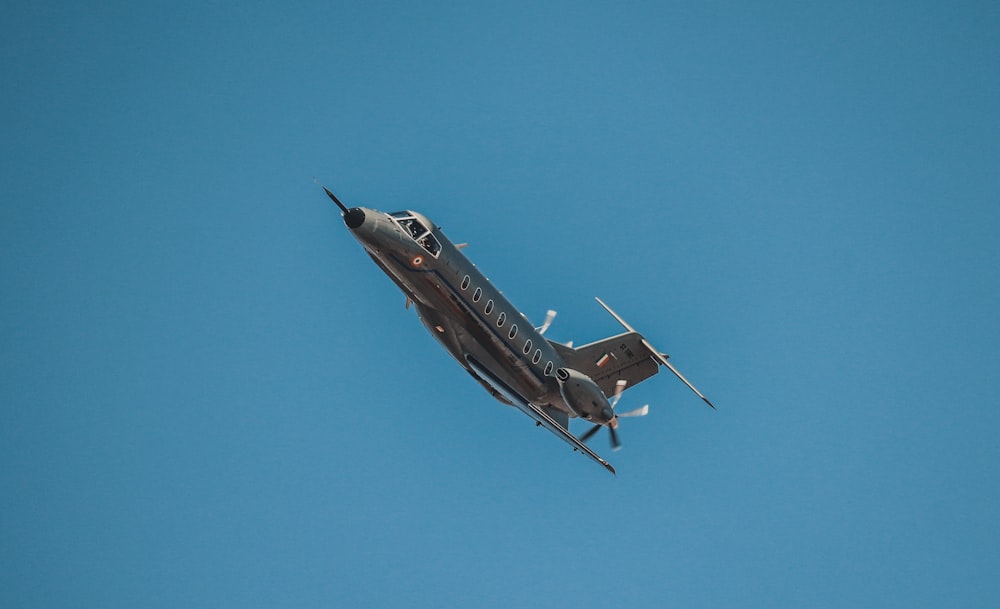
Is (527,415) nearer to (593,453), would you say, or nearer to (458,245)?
(593,453)

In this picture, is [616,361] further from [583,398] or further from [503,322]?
[503,322]

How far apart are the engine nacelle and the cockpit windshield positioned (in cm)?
1087

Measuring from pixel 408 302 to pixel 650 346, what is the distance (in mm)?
14613

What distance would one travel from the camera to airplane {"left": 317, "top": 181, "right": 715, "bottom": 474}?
52.7m

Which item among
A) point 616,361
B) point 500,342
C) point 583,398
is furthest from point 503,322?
point 616,361

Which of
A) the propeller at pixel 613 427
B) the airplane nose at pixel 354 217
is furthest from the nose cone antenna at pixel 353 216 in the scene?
the propeller at pixel 613 427

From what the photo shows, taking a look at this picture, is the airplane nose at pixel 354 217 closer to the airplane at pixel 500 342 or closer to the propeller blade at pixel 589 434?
the airplane at pixel 500 342

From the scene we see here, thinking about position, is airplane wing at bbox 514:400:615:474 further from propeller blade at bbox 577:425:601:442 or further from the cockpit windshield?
the cockpit windshield

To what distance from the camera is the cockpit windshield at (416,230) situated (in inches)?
2071

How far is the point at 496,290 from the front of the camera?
56.5m

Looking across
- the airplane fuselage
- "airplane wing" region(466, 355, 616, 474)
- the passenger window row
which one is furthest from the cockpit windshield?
"airplane wing" region(466, 355, 616, 474)

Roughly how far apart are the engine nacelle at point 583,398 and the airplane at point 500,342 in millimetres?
51

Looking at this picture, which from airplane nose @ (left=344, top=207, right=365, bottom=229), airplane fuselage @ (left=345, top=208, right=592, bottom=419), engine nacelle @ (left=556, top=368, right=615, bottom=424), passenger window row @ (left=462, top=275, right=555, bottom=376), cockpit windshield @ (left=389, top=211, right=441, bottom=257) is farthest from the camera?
engine nacelle @ (left=556, top=368, right=615, bottom=424)

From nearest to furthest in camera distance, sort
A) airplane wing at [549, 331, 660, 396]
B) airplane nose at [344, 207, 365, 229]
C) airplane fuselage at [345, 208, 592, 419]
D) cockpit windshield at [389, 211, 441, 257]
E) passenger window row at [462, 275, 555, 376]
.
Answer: airplane nose at [344, 207, 365, 229], airplane fuselage at [345, 208, 592, 419], cockpit windshield at [389, 211, 441, 257], passenger window row at [462, 275, 555, 376], airplane wing at [549, 331, 660, 396]
